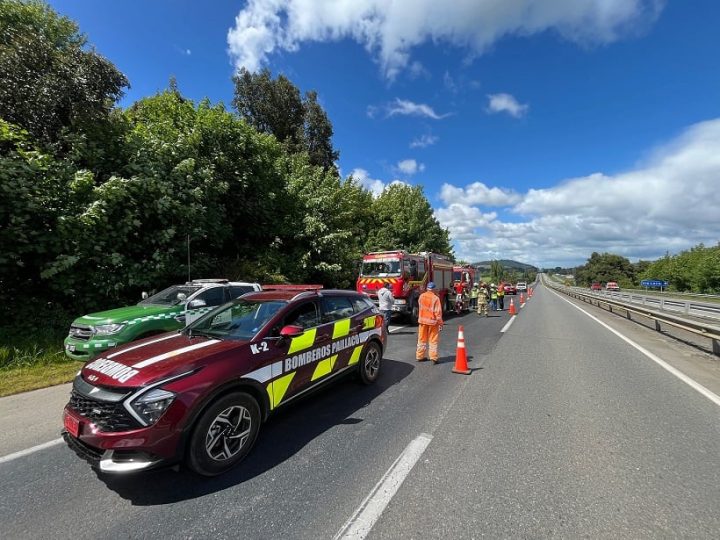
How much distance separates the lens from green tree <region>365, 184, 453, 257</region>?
3023cm

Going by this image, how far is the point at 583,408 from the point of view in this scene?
15.6 feet

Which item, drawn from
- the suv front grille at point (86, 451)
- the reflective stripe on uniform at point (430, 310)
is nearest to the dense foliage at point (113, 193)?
the suv front grille at point (86, 451)

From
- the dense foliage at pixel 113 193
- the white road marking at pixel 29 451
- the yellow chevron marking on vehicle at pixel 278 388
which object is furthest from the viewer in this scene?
the dense foliage at pixel 113 193

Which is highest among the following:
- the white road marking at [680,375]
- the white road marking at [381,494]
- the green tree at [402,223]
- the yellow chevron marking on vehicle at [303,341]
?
the green tree at [402,223]

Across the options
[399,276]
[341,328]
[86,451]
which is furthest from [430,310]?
[399,276]

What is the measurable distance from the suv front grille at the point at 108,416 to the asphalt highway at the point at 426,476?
0.60 meters

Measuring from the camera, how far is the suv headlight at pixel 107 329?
20.2ft

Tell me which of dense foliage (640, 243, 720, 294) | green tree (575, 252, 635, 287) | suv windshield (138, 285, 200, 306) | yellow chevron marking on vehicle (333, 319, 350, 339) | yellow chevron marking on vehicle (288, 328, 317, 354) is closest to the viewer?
yellow chevron marking on vehicle (288, 328, 317, 354)

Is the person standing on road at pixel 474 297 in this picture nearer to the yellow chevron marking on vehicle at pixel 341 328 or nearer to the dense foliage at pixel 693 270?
the yellow chevron marking on vehicle at pixel 341 328

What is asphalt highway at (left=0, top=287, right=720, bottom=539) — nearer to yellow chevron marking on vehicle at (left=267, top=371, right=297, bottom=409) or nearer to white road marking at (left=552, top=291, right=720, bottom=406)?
white road marking at (left=552, top=291, right=720, bottom=406)

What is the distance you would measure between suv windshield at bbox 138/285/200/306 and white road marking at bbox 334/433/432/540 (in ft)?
19.7

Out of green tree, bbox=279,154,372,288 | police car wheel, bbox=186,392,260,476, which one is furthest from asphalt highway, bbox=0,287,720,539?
green tree, bbox=279,154,372,288

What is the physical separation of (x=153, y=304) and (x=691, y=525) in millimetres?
8642

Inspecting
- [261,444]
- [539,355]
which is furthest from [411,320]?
[261,444]
